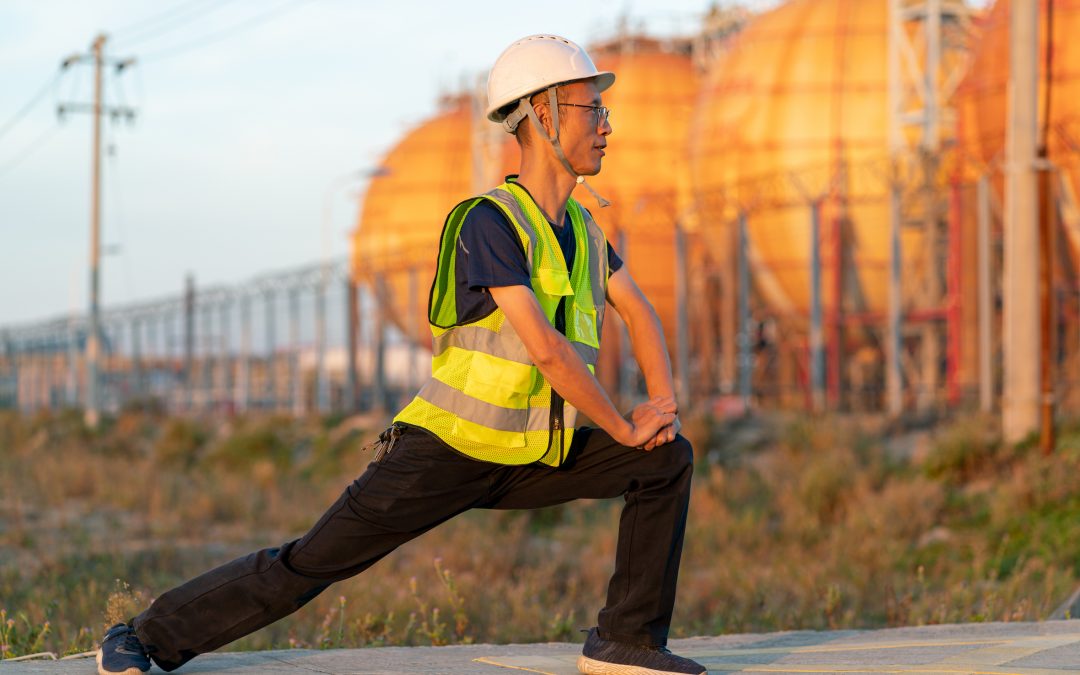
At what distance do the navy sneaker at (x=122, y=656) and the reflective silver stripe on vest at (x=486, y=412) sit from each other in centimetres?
119

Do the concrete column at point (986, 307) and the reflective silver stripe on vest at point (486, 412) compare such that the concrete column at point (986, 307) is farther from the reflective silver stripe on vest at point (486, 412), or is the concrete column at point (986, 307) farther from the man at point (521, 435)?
the reflective silver stripe on vest at point (486, 412)

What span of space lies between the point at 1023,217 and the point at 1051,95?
7457 mm

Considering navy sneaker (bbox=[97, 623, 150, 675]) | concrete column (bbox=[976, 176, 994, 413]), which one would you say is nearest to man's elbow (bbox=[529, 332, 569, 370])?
navy sneaker (bbox=[97, 623, 150, 675])

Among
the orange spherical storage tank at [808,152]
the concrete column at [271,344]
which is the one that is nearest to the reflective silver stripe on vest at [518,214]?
the orange spherical storage tank at [808,152]

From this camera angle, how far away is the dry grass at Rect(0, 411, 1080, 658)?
27.7 ft

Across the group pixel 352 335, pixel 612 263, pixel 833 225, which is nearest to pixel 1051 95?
pixel 833 225

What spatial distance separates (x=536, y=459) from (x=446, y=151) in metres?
40.1

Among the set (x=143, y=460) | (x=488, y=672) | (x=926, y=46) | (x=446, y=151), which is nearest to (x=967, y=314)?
(x=926, y=46)

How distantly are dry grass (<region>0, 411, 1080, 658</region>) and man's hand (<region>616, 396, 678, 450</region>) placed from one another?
232cm

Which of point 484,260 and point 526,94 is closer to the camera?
point 484,260

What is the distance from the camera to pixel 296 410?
3288 cm

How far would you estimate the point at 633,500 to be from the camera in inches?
186

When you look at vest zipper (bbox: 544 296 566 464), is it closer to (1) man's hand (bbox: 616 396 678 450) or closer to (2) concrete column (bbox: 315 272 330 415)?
(1) man's hand (bbox: 616 396 678 450)

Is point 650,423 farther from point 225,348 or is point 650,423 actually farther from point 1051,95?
point 225,348
